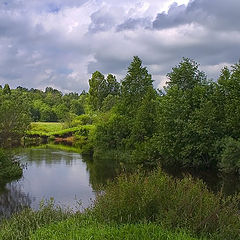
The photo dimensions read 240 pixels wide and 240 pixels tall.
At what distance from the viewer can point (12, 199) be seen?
20641 mm

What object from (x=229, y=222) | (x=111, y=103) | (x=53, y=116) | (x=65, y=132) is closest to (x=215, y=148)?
(x=229, y=222)

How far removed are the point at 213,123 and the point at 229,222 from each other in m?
21.5

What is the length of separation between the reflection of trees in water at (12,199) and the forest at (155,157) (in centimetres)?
333

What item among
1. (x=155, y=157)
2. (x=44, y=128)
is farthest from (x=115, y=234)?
(x=44, y=128)

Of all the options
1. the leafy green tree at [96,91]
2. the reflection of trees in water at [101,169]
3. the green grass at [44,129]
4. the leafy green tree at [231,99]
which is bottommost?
the reflection of trees in water at [101,169]

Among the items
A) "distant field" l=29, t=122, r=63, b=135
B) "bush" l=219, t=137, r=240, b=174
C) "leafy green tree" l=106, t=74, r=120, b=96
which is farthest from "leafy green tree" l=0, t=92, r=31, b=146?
"leafy green tree" l=106, t=74, r=120, b=96

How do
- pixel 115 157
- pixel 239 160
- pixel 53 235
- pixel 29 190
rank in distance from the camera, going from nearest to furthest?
pixel 53 235 < pixel 29 190 < pixel 239 160 < pixel 115 157

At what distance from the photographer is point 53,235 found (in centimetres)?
727

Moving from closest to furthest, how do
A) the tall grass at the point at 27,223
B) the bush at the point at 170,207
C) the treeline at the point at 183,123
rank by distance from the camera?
1. the bush at the point at 170,207
2. the tall grass at the point at 27,223
3. the treeline at the point at 183,123

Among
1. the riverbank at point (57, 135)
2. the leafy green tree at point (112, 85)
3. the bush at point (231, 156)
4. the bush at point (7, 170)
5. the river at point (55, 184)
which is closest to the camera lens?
the river at point (55, 184)

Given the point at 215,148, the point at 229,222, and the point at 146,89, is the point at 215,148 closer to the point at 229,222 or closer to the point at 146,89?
the point at 146,89

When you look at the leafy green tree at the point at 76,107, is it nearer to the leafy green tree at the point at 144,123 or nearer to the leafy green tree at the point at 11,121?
the leafy green tree at the point at 144,123

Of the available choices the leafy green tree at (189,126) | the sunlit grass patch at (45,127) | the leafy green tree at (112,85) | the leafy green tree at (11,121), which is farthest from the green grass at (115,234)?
the leafy green tree at (112,85)

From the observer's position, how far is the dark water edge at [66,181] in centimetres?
2006
